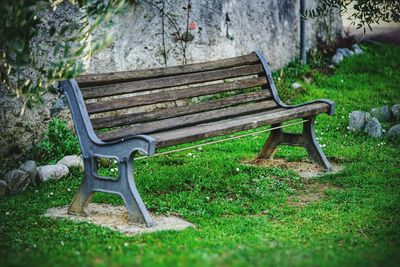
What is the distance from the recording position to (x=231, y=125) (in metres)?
5.80

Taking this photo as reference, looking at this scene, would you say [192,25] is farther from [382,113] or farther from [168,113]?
[168,113]

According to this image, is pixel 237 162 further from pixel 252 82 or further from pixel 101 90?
pixel 101 90

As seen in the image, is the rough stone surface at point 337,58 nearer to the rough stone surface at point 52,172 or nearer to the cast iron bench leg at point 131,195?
the rough stone surface at point 52,172

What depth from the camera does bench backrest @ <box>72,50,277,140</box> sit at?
5.50m

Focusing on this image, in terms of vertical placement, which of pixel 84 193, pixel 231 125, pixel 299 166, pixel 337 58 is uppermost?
pixel 231 125

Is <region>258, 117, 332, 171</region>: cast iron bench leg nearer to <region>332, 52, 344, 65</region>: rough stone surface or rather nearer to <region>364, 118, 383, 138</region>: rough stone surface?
<region>364, 118, 383, 138</region>: rough stone surface

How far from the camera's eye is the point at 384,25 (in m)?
13.7

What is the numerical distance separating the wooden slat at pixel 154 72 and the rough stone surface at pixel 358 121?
196 cm

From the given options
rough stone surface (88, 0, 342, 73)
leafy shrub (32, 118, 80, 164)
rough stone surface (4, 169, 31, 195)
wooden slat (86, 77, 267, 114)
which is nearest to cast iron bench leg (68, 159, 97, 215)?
wooden slat (86, 77, 267, 114)

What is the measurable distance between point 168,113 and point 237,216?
44.4 inches

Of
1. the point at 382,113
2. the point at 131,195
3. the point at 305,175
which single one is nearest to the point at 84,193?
the point at 131,195

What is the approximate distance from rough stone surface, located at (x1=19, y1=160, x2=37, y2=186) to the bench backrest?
3.17 feet

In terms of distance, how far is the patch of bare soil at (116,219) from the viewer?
5.18m

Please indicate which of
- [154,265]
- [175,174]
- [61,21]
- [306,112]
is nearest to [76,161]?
[175,174]
